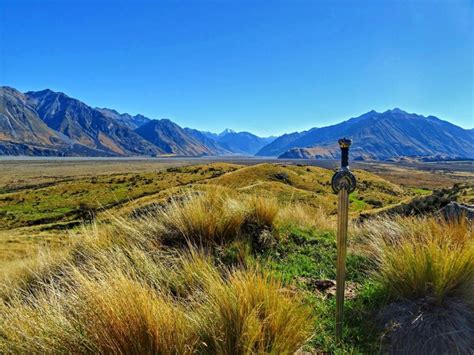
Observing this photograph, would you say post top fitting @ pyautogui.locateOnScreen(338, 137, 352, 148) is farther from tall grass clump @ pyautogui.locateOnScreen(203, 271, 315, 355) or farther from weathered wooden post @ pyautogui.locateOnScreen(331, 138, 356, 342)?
tall grass clump @ pyautogui.locateOnScreen(203, 271, 315, 355)

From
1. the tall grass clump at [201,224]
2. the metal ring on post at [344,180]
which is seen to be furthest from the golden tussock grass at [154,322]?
the tall grass clump at [201,224]

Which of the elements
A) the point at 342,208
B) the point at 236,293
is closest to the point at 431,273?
the point at 342,208

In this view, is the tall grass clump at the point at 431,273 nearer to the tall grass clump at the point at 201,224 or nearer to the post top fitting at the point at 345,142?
the post top fitting at the point at 345,142

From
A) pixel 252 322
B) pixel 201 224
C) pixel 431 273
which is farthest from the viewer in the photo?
pixel 201 224

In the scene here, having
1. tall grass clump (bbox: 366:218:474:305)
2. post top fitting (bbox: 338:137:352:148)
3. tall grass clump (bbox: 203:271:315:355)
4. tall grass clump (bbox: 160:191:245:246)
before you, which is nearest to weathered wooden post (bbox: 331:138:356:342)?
post top fitting (bbox: 338:137:352:148)

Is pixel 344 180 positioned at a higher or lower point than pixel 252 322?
higher

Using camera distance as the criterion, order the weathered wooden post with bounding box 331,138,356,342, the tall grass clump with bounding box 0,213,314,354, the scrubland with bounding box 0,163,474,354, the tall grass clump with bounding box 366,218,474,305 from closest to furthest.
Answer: the tall grass clump with bounding box 0,213,314,354 → the scrubland with bounding box 0,163,474,354 → the weathered wooden post with bounding box 331,138,356,342 → the tall grass clump with bounding box 366,218,474,305

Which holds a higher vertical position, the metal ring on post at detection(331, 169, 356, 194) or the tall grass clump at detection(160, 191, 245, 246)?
the metal ring on post at detection(331, 169, 356, 194)

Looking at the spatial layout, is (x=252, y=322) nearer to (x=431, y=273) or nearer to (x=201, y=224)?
(x=431, y=273)

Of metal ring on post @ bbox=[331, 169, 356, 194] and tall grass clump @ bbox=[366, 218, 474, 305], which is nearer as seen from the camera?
metal ring on post @ bbox=[331, 169, 356, 194]

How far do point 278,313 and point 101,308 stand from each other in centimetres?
143

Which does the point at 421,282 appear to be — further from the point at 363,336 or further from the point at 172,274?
the point at 172,274

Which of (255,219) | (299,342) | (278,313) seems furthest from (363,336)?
(255,219)

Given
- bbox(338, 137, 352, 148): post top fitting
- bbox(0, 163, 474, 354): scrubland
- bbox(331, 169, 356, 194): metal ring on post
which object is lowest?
bbox(0, 163, 474, 354): scrubland
